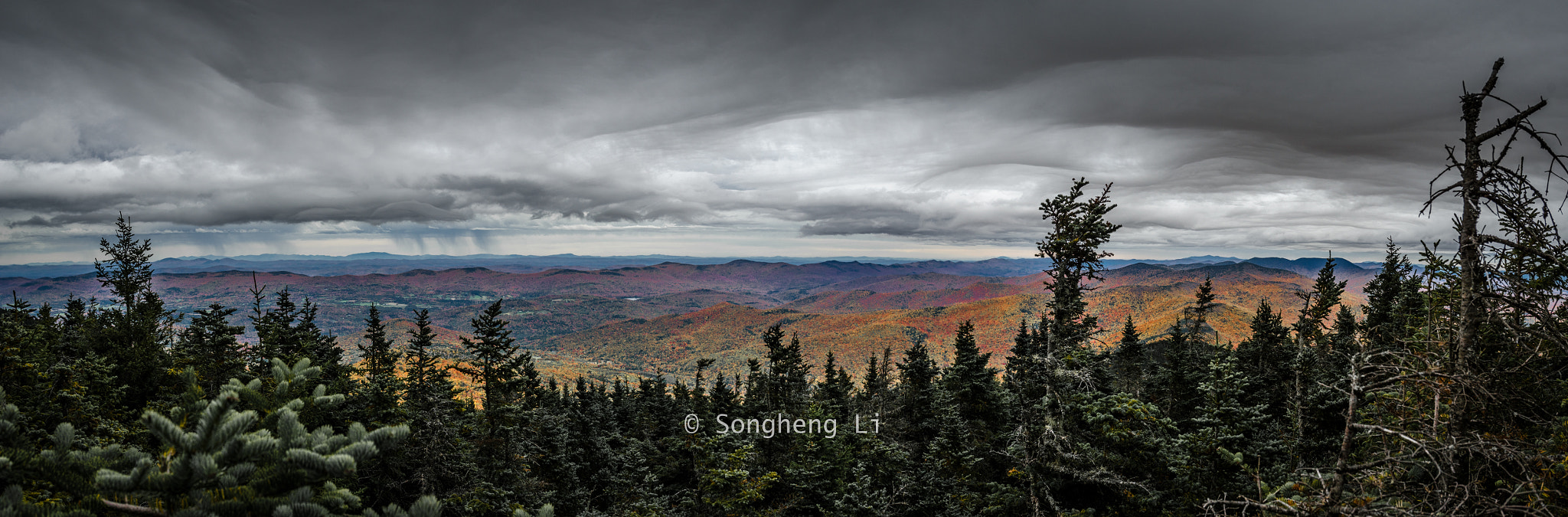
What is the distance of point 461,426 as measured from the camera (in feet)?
64.5

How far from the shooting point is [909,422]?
32625mm

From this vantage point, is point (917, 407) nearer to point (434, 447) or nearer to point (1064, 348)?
point (1064, 348)

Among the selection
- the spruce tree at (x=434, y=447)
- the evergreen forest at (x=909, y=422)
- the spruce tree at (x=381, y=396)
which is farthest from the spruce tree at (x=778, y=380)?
the spruce tree at (x=381, y=396)

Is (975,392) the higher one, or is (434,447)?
(434,447)

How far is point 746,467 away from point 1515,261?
19.4m

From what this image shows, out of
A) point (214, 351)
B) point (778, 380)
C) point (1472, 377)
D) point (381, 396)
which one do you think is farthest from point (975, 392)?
point (214, 351)

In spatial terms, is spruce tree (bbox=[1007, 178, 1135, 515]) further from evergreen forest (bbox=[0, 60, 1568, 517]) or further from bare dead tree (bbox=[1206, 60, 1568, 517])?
bare dead tree (bbox=[1206, 60, 1568, 517])

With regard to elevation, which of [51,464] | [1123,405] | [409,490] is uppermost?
[51,464]

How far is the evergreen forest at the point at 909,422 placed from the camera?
404 cm

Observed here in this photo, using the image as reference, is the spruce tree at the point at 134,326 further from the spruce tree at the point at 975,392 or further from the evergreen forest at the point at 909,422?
the spruce tree at the point at 975,392

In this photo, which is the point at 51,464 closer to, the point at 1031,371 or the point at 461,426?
the point at 1031,371

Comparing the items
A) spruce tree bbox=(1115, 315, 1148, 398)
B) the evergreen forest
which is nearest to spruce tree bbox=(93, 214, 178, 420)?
the evergreen forest

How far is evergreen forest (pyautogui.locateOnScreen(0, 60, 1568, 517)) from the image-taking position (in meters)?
4.04

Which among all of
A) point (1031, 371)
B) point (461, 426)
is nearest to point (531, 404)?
point (461, 426)
